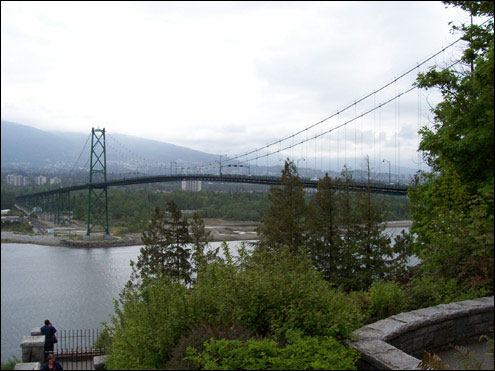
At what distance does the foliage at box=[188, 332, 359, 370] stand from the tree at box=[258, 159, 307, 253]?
31.2 ft

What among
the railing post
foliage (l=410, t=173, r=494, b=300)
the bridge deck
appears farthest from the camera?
the bridge deck

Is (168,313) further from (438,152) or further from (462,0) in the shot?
(462,0)

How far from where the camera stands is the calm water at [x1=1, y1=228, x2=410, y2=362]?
11.5 meters

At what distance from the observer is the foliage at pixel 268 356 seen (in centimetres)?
271

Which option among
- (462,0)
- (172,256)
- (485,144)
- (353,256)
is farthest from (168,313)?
(172,256)

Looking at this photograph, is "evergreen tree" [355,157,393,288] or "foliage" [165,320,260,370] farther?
"evergreen tree" [355,157,393,288]

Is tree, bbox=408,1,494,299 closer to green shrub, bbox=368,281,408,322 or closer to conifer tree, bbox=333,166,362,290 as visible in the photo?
green shrub, bbox=368,281,408,322

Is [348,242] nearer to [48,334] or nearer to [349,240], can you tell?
[349,240]

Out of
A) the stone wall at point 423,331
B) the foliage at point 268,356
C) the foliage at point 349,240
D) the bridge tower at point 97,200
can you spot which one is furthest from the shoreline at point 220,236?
the foliage at point 268,356

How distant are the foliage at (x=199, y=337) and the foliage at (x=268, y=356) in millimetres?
89

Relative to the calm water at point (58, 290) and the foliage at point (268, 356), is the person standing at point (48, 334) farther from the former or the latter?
the foliage at point (268, 356)

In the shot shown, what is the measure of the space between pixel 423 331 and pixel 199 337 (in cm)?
231

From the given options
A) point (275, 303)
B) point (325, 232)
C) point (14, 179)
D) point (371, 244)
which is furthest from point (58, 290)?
point (275, 303)

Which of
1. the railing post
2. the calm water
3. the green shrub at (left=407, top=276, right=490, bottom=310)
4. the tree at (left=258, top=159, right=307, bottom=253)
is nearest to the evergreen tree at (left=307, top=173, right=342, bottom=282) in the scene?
the tree at (left=258, top=159, right=307, bottom=253)
